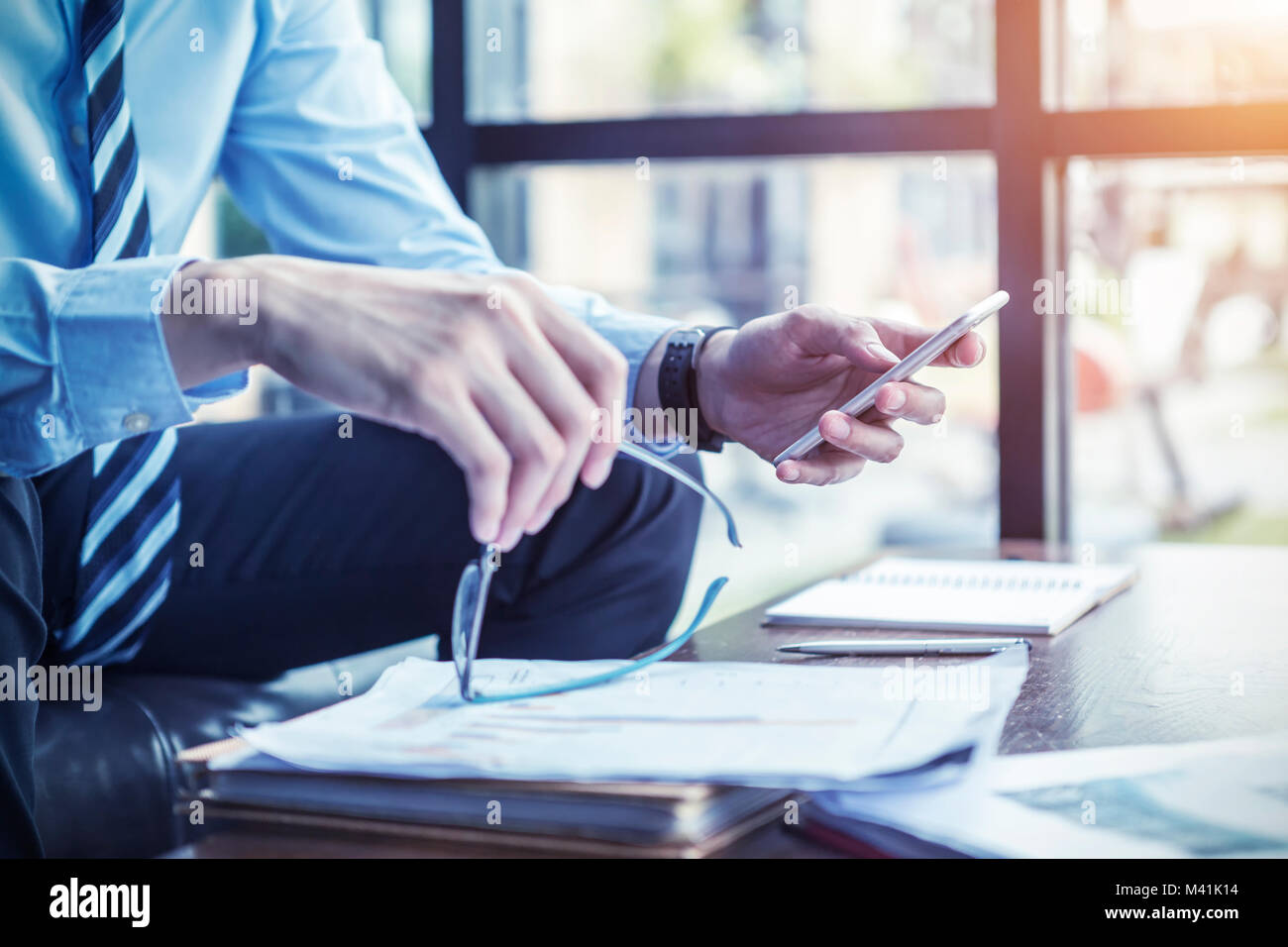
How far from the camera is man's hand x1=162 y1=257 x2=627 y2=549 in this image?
54cm

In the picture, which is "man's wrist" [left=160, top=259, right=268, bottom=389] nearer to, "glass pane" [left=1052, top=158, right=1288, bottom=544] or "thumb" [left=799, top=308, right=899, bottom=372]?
"thumb" [left=799, top=308, right=899, bottom=372]

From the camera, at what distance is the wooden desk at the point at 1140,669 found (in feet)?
1.75

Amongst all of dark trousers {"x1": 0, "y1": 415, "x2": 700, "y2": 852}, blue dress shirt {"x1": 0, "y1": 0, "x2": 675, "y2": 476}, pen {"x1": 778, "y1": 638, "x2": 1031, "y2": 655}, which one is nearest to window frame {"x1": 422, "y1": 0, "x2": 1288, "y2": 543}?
blue dress shirt {"x1": 0, "y1": 0, "x2": 675, "y2": 476}

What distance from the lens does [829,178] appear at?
7.35ft

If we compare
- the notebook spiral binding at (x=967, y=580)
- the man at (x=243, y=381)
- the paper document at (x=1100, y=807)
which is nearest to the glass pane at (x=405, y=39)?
the man at (x=243, y=381)

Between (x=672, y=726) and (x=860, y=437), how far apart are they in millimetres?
369

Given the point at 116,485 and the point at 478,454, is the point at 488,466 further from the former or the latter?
the point at 116,485

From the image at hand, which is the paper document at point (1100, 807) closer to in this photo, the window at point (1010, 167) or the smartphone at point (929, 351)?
the smartphone at point (929, 351)

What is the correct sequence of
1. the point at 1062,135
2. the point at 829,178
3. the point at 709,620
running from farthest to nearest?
the point at 829,178 → the point at 1062,135 → the point at 709,620

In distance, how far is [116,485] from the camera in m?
1.02

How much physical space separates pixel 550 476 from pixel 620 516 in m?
0.56

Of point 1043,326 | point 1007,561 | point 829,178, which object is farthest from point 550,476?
point 829,178

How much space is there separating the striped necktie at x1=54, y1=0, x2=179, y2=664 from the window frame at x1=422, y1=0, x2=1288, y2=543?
2.98 ft
